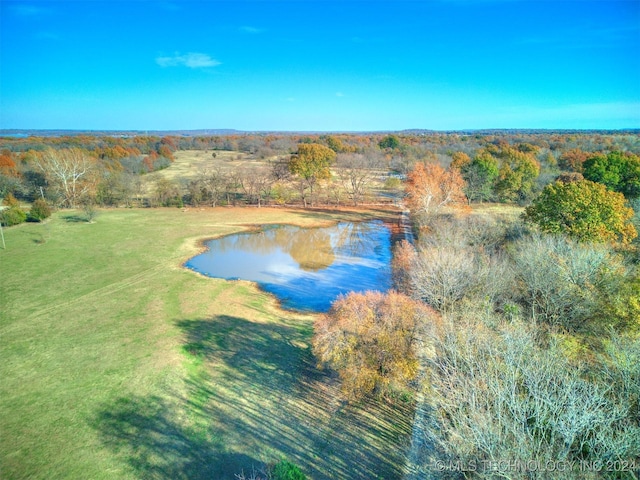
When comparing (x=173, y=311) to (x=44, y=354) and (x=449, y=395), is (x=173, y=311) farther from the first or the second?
(x=449, y=395)

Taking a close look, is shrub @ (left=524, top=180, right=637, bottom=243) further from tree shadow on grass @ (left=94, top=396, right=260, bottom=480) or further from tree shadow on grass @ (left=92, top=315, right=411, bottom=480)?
tree shadow on grass @ (left=94, top=396, right=260, bottom=480)

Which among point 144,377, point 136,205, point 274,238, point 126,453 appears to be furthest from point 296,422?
point 136,205

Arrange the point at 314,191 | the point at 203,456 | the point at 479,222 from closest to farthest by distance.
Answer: the point at 203,456 → the point at 479,222 → the point at 314,191

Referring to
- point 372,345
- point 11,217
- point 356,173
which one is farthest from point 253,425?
point 356,173

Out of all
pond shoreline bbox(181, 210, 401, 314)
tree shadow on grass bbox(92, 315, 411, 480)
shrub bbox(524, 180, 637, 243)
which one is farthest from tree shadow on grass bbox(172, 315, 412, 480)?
shrub bbox(524, 180, 637, 243)

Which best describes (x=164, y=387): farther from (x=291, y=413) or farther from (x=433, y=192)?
(x=433, y=192)

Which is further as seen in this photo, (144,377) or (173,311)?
(173,311)

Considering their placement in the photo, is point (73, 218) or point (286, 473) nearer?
point (286, 473)
